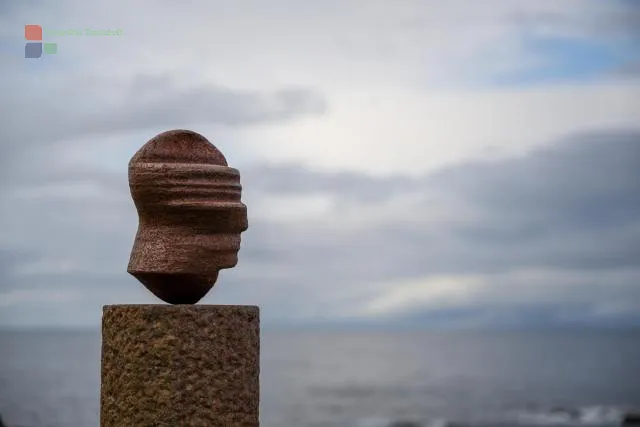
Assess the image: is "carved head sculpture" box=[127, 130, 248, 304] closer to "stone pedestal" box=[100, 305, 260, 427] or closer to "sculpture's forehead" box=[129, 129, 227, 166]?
"sculpture's forehead" box=[129, 129, 227, 166]

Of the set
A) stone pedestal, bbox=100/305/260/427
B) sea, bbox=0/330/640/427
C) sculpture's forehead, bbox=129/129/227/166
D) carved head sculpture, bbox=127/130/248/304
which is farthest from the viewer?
sea, bbox=0/330/640/427

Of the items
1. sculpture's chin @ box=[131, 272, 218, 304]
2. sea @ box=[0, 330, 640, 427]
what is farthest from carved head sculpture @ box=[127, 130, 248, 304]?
sea @ box=[0, 330, 640, 427]

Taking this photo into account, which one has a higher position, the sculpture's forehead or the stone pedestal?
the sculpture's forehead

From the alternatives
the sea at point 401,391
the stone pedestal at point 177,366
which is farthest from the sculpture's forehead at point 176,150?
the sea at point 401,391

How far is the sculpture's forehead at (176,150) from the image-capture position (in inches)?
277

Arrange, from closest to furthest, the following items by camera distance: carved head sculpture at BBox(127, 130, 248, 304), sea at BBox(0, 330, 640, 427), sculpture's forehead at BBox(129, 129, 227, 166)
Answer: carved head sculpture at BBox(127, 130, 248, 304)
sculpture's forehead at BBox(129, 129, 227, 166)
sea at BBox(0, 330, 640, 427)

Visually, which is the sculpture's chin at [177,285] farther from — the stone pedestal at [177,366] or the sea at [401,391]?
the sea at [401,391]

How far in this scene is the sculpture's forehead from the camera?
277 inches

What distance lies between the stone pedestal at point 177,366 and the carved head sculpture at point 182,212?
361 mm

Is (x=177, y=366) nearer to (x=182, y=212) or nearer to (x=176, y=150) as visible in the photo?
(x=182, y=212)

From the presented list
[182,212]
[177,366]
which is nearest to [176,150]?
[182,212]

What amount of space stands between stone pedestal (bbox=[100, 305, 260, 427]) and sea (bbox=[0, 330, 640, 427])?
2702cm

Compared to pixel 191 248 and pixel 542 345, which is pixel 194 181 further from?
pixel 542 345

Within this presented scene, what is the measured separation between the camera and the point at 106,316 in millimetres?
6953
